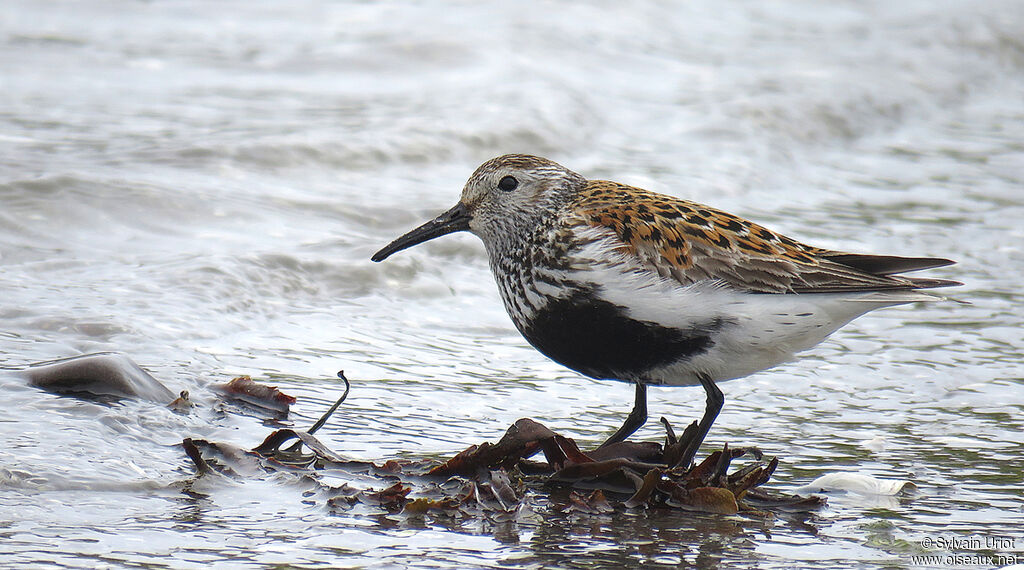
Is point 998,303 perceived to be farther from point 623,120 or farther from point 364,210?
point 623,120

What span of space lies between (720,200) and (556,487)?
480cm

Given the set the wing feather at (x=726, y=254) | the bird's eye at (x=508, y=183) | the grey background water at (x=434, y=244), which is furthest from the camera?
Answer: the bird's eye at (x=508, y=183)

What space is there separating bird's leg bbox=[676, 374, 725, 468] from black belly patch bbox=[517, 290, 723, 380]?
5.9 inches

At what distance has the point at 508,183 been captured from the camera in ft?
15.1

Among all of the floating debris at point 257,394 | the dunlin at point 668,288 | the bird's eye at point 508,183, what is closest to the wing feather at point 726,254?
the dunlin at point 668,288

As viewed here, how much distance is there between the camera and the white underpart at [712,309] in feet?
13.2

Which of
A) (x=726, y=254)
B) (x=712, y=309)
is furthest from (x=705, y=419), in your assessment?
(x=726, y=254)

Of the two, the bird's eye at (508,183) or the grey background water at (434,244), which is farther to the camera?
the bird's eye at (508,183)

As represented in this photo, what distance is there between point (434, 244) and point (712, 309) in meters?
3.31

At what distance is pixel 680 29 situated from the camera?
1369 cm

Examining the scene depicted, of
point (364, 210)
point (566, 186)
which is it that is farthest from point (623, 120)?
point (566, 186)

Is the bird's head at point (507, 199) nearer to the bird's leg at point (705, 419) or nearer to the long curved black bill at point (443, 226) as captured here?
the long curved black bill at point (443, 226)

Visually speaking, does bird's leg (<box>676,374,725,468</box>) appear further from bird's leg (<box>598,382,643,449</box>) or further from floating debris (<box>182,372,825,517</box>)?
bird's leg (<box>598,382,643,449</box>)

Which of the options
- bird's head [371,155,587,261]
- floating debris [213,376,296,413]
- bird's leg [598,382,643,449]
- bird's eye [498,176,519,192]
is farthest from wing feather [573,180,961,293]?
floating debris [213,376,296,413]
